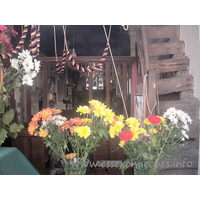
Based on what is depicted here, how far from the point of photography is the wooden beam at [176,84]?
6.20 feet

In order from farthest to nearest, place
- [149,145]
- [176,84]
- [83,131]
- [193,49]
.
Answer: [176,84] < [193,49] < [149,145] < [83,131]

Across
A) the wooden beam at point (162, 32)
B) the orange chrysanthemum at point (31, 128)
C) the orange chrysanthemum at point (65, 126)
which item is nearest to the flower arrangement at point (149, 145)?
the orange chrysanthemum at point (65, 126)

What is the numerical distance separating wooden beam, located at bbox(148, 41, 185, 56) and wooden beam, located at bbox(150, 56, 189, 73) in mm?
107

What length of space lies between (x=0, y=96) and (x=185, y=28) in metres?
1.96

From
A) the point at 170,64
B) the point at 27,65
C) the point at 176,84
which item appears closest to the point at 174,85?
the point at 176,84

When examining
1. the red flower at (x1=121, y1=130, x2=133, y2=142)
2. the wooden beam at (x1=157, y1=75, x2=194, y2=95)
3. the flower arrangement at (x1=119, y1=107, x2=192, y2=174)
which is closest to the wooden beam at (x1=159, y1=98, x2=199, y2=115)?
the wooden beam at (x1=157, y1=75, x2=194, y2=95)

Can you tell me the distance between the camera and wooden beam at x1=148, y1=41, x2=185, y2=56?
1968mm

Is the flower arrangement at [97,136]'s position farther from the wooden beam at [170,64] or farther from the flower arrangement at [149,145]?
the wooden beam at [170,64]

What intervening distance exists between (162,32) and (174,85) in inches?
25.5

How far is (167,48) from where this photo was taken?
2.01 m

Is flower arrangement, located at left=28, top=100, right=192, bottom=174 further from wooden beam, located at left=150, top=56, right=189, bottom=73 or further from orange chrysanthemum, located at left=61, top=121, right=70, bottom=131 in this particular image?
wooden beam, located at left=150, top=56, right=189, bottom=73

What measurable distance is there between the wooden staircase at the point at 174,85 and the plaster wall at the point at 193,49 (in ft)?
0.14

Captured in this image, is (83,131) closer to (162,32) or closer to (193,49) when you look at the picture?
(193,49)

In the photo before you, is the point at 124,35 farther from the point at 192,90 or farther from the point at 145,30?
the point at 192,90
